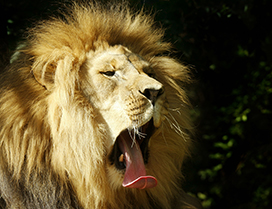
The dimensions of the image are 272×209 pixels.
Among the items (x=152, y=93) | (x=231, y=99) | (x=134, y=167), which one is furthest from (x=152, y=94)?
(x=231, y=99)

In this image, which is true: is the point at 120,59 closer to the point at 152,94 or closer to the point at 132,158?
the point at 152,94

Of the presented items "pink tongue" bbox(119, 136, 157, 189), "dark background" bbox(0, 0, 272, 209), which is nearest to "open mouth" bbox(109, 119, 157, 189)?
"pink tongue" bbox(119, 136, 157, 189)

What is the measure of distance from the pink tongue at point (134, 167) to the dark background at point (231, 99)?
1.53m

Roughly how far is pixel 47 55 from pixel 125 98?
0.50 m

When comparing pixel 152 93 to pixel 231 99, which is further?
pixel 231 99

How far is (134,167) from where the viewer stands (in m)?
2.08

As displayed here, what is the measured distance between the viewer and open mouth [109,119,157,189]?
204cm

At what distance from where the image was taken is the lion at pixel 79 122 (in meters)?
1.99

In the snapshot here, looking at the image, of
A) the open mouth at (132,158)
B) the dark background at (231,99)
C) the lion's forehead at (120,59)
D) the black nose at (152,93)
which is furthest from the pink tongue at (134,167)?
the dark background at (231,99)

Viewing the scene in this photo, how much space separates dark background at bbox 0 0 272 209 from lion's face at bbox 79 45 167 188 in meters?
1.44

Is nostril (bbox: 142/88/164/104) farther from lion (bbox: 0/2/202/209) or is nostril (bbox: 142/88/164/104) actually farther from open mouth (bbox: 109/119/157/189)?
open mouth (bbox: 109/119/157/189)

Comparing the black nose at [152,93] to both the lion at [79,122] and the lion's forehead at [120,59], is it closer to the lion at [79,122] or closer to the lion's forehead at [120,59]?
the lion at [79,122]

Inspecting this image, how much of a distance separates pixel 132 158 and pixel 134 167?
5 centimetres

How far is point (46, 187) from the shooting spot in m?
2.02
